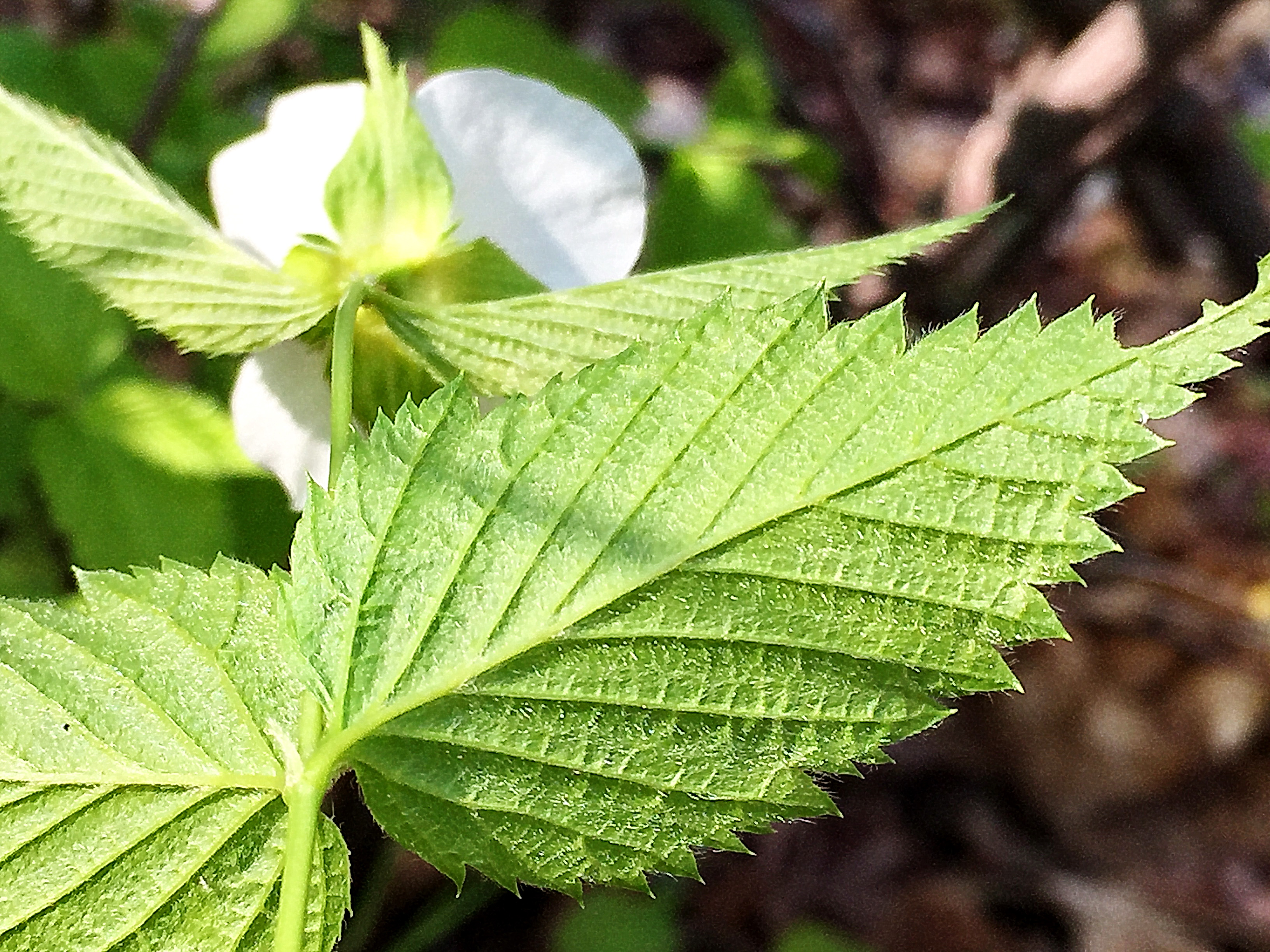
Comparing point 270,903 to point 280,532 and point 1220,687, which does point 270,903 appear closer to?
point 280,532

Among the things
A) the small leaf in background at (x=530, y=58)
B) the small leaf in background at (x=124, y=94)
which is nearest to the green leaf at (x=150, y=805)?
the small leaf in background at (x=124, y=94)

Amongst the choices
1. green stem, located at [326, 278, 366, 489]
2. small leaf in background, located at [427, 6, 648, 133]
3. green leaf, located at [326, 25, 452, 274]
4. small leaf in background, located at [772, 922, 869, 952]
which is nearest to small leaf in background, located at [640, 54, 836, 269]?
small leaf in background, located at [427, 6, 648, 133]

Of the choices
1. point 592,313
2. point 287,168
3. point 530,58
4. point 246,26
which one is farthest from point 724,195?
point 592,313

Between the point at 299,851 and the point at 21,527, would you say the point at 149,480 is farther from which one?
the point at 299,851

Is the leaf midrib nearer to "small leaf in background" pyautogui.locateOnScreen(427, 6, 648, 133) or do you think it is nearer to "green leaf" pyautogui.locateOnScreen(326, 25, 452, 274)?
"green leaf" pyautogui.locateOnScreen(326, 25, 452, 274)

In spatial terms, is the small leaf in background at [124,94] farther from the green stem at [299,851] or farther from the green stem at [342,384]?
the green stem at [299,851]

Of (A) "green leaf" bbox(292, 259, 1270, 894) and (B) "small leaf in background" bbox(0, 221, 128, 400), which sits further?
(B) "small leaf in background" bbox(0, 221, 128, 400)
